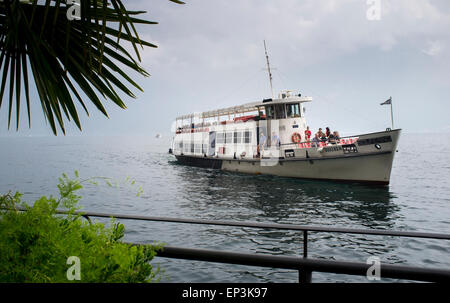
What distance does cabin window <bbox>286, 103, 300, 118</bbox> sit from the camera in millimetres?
27938

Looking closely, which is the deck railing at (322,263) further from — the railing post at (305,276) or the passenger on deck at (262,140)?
the passenger on deck at (262,140)

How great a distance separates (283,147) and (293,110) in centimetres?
360

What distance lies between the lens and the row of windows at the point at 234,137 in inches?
1150

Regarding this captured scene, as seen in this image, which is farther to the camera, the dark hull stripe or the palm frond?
the dark hull stripe

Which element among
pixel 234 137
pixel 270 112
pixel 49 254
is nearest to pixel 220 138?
pixel 234 137

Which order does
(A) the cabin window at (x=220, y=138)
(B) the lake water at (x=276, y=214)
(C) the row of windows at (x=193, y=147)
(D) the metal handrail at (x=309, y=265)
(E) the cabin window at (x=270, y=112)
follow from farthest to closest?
(C) the row of windows at (x=193, y=147), (A) the cabin window at (x=220, y=138), (E) the cabin window at (x=270, y=112), (B) the lake water at (x=276, y=214), (D) the metal handrail at (x=309, y=265)

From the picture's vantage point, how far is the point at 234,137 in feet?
99.6

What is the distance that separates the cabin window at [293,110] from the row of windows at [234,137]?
3846 millimetres

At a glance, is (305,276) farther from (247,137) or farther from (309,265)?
(247,137)

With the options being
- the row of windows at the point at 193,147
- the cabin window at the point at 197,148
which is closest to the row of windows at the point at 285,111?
the row of windows at the point at 193,147

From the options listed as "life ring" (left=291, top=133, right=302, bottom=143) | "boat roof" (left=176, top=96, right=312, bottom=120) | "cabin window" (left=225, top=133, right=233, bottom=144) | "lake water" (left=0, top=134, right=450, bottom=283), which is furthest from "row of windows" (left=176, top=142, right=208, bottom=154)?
"life ring" (left=291, top=133, right=302, bottom=143)

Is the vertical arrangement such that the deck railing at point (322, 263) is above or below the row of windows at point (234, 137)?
below

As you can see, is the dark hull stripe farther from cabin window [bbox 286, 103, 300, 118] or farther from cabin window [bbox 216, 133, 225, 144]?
cabin window [bbox 286, 103, 300, 118]

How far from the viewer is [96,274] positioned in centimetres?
134
